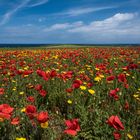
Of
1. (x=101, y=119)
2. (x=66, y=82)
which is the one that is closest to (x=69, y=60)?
(x=66, y=82)

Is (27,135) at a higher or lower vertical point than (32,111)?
lower

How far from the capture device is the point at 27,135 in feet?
14.1

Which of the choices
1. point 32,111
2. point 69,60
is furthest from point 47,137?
point 69,60

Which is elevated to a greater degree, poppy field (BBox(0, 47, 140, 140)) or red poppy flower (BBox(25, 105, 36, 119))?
red poppy flower (BBox(25, 105, 36, 119))

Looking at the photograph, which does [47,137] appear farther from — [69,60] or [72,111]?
[69,60]

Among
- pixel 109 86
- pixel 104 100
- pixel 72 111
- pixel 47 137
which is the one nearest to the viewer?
pixel 47 137

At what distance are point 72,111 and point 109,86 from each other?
5.95 feet

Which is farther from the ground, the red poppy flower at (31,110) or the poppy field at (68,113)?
the red poppy flower at (31,110)

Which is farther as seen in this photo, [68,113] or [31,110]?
[68,113]

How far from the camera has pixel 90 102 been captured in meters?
5.80

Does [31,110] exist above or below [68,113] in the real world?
above

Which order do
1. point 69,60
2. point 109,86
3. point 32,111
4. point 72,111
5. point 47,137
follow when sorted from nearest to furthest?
point 32,111, point 47,137, point 72,111, point 109,86, point 69,60

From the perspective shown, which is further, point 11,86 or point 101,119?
point 11,86

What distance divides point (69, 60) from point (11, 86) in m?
6.42
